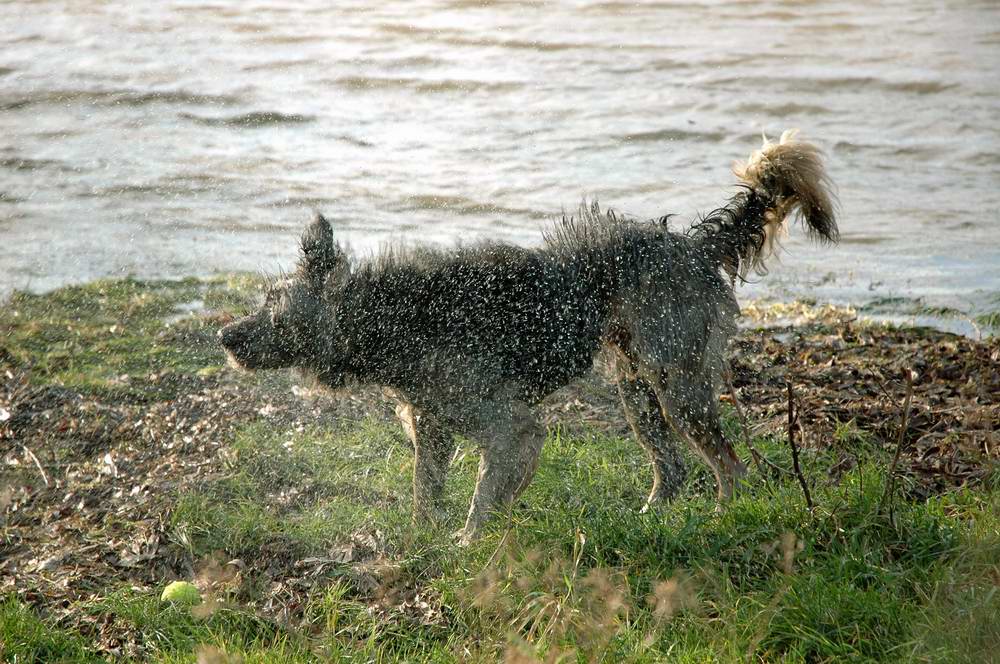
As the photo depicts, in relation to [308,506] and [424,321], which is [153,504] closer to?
[308,506]

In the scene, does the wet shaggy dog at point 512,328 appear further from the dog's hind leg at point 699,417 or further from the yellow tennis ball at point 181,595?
the yellow tennis ball at point 181,595

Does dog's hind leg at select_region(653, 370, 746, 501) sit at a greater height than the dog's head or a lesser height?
lesser

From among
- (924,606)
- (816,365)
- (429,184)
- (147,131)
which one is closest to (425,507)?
(924,606)

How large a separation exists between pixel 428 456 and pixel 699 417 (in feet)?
4.41

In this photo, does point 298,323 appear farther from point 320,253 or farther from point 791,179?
point 791,179

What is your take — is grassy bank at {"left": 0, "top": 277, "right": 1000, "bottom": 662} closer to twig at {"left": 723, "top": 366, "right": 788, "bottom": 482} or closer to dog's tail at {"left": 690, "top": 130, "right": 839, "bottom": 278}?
twig at {"left": 723, "top": 366, "right": 788, "bottom": 482}

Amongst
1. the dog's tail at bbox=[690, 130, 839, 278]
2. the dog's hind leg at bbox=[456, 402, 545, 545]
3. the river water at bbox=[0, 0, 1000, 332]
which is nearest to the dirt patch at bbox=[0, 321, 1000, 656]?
the dog's hind leg at bbox=[456, 402, 545, 545]

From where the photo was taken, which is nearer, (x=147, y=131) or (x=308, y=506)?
(x=308, y=506)

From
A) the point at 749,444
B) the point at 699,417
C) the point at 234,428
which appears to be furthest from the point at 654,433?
the point at 234,428

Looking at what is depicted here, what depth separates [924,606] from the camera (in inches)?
164

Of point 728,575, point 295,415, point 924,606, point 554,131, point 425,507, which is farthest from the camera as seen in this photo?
point 554,131

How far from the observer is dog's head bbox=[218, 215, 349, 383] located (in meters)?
5.43

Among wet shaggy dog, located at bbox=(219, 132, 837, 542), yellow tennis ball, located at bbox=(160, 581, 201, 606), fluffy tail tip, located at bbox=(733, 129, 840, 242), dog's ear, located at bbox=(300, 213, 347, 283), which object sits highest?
fluffy tail tip, located at bbox=(733, 129, 840, 242)

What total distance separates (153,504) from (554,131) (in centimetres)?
912
